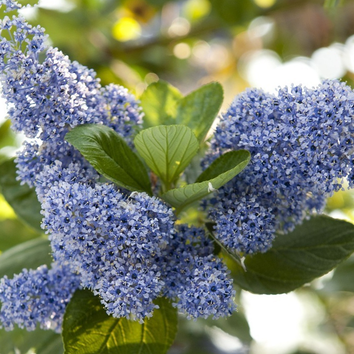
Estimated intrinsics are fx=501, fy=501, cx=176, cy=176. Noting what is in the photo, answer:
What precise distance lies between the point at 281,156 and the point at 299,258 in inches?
15.1

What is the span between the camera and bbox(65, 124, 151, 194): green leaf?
3.76 ft

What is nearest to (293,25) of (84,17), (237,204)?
(84,17)

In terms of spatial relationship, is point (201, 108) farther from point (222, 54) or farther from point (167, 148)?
point (222, 54)

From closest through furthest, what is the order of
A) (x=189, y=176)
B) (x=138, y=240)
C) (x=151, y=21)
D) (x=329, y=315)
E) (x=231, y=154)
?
(x=138, y=240)
(x=231, y=154)
(x=189, y=176)
(x=329, y=315)
(x=151, y=21)

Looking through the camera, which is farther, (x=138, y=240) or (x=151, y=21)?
(x=151, y=21)

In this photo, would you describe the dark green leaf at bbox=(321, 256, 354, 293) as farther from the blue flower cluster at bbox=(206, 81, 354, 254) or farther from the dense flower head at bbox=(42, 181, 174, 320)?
the dense flower head at bbox=(42, 181, 174, 320)

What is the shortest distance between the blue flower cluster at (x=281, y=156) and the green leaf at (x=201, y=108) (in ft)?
0.54

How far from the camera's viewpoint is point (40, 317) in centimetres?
127

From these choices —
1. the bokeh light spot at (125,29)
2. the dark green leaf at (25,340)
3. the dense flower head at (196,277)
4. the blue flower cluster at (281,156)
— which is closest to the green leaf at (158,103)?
the blue flower cluster at (281,156)

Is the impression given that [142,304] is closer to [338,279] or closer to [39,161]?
[39,161]

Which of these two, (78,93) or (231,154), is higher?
(78,93)

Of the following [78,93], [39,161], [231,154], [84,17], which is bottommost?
[231,154]

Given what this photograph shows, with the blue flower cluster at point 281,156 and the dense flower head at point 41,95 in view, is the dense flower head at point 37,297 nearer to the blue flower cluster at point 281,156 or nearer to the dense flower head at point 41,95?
the dense flower head at point 41,95

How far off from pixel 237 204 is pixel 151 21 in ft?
Answer: 7.11
